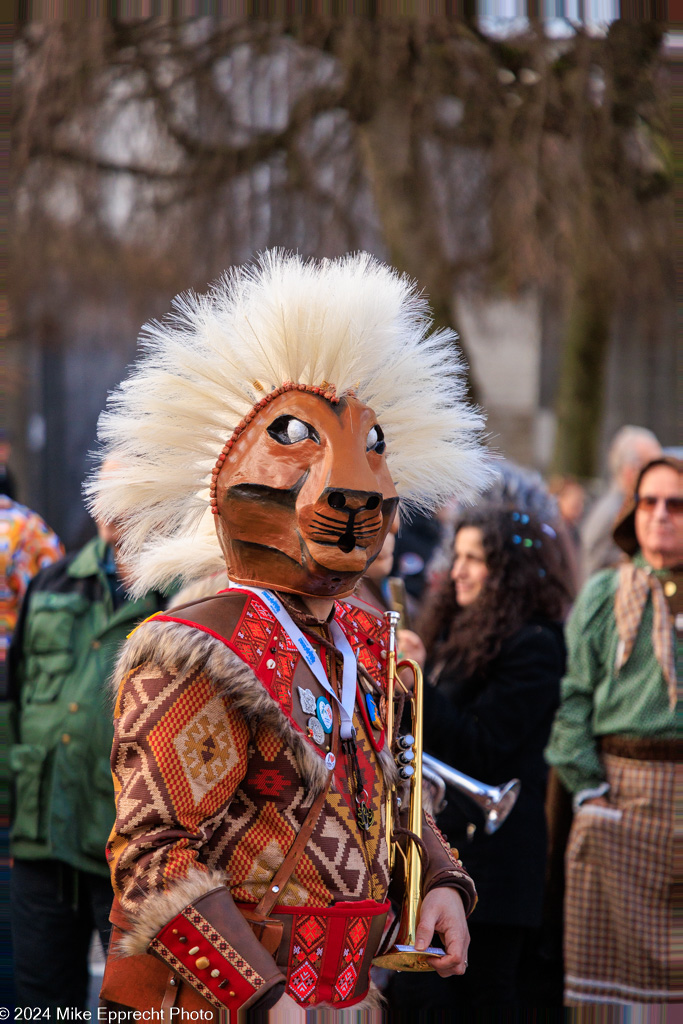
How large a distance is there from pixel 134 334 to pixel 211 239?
1.42 meters

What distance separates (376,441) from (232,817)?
79cm

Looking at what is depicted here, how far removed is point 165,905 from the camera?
5.78 feet

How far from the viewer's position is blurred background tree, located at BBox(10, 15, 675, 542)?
295 inches

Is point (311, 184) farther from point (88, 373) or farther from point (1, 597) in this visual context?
point (1, 597)

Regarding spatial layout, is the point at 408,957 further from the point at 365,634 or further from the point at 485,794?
the point at 485,794

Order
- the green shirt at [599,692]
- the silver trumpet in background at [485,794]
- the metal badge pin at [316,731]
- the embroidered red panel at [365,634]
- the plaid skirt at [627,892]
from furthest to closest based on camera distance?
the green shirt at [599,692], the plaid skirt at [627,892], the silver trumpet in background at [485,794], the embroidered red panel at [365,634], the metal badge pin at [316,731]

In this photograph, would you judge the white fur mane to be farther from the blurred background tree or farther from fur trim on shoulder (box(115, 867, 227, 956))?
the blurred background tree

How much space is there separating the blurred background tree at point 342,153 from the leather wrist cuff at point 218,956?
620 centimetres

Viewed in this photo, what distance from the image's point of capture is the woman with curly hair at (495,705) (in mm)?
3488

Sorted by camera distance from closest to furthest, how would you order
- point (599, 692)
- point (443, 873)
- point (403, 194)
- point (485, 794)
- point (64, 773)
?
point (443, 873) → point (485, 794) → point (64, 773) → point (599, 692) → point (403, 194)

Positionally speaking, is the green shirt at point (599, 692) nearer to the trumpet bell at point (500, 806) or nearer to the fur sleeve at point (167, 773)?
the trumpet bell at point (500, 806)

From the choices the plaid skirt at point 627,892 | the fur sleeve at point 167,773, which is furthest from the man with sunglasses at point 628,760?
the fur sleeve at point 167,773

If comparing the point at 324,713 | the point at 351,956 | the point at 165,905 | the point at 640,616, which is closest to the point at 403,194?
the point at 640,616

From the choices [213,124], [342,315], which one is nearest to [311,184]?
[213,124]
